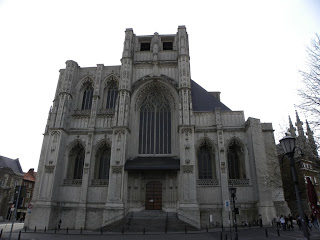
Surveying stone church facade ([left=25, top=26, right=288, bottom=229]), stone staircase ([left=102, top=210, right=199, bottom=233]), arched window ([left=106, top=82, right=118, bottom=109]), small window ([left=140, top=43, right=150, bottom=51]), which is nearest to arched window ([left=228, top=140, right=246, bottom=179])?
stone church facade ([left=25, top=26, right=288, bottom=229])

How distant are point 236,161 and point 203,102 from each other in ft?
26.6

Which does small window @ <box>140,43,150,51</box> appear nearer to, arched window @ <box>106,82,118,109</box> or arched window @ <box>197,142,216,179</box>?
arched window @ <box>106,82,118,109</box>

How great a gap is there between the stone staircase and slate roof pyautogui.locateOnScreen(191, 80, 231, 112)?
41.3 feet

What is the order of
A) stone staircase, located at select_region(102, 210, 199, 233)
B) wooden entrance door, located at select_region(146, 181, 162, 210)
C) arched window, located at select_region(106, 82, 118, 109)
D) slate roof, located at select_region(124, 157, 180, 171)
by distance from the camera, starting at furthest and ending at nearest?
arched window, located at select_region(106, 82, 118, 109) < wooden entrance door, located at select_region(146, 181, 162, 210) < slate roof, located at select_region(124, 157, 180, 171) < stone staircase, located at select_region(102, 210, 199, 233)

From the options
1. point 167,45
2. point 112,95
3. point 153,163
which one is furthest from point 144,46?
point 153,163

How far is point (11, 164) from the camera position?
47375 mm

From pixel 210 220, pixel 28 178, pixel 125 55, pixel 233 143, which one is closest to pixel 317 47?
pixel 233 143

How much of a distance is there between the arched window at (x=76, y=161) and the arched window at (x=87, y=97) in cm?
529

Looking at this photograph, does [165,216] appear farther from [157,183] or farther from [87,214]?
[87,214]

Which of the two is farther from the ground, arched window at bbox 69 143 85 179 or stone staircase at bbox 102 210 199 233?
arched window at bbox 69 143 85 179

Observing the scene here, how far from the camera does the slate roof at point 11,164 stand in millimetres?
45338

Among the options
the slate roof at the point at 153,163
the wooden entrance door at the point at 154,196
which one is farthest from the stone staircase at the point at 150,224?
the slate roof at the point at 153,163

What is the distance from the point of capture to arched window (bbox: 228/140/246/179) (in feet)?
80.5

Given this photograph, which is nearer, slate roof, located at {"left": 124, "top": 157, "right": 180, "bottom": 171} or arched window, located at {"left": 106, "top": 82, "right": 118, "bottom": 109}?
slate roof, located at {"left": 124, "top": 157, "right": 180, "bottom": 171}
